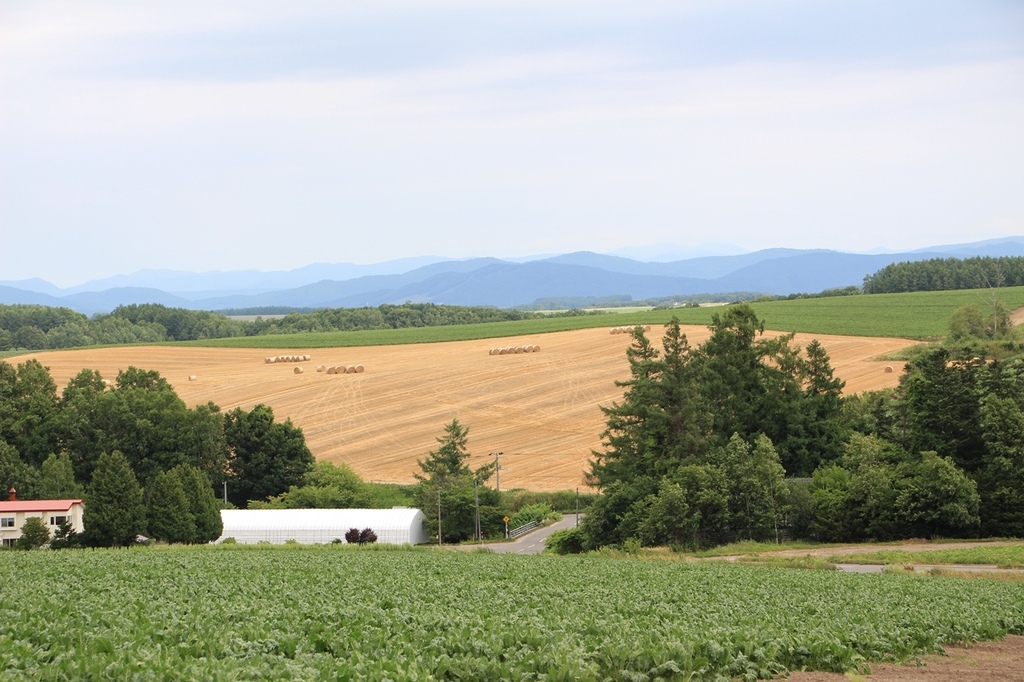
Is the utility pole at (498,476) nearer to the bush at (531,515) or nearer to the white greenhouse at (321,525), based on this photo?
the bush at (531,515)

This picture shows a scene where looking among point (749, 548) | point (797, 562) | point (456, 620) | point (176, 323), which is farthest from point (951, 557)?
point (176, 323)

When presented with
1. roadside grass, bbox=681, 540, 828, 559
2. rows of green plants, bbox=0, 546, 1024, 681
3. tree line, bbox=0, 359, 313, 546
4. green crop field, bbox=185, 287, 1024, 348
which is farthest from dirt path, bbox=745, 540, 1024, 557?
green crop field, bbox=185, 287, 1024, 348

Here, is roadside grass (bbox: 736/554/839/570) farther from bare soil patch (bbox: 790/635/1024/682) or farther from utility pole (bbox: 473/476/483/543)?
utility pole (bbox: 473/476/483/543)

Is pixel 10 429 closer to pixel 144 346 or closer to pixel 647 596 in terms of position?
pixel 144 346

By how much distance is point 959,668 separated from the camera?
17.9 meters

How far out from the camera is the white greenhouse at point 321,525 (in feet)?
193

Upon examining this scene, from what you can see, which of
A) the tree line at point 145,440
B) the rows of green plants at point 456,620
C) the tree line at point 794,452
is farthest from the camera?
the tree line at point 145,440

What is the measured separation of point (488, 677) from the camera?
15.0 m

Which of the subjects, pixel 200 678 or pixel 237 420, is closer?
pixel 200 678

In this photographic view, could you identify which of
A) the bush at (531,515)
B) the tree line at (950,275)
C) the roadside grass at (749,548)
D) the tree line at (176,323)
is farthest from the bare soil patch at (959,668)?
the tree line at (176,323)

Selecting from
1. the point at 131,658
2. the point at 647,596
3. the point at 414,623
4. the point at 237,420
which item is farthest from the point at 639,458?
the point at 131,658

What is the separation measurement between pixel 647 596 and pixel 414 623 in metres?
7.52

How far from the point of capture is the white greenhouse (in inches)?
2322

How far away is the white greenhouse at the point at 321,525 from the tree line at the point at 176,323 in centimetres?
10758
